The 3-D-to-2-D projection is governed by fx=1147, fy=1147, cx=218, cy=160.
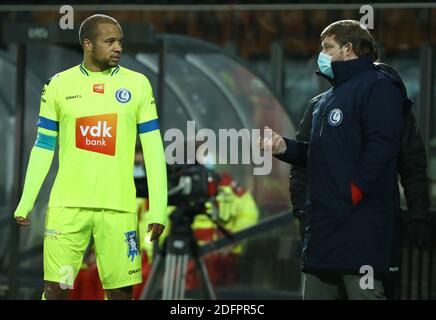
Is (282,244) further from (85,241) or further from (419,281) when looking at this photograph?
(85,241)

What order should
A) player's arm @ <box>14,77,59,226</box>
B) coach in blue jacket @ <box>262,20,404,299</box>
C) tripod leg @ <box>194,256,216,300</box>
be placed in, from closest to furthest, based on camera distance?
1. coach in blue jacket @ <box>262,20,404,299</box>
2. player's arm @ <box>14,77,59,226</box>
3. tripod leg @ <box>194,256,216,300</box>

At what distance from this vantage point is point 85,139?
4570 mm

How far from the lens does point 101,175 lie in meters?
4.57

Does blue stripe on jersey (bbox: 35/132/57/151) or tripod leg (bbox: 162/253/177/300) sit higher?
blue stripe on jersey (bbox: 35/132/57/151)

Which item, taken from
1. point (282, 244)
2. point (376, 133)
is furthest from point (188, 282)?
point (376, 133)

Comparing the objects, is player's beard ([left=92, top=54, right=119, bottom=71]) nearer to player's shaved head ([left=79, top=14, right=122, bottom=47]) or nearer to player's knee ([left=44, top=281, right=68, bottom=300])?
player's shaved head ([left=79, top=14, right=122, bottom=47])

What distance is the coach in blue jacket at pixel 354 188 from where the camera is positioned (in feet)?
13.8

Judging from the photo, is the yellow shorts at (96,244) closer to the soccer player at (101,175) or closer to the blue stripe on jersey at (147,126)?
the soccer player at (101,175)

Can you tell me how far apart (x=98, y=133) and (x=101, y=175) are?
168 mm

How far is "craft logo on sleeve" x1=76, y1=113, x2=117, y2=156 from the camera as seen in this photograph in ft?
15.0

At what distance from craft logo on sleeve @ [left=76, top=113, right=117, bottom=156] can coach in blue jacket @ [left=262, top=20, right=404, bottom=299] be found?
816 mm

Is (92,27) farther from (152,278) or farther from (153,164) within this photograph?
(152,278)

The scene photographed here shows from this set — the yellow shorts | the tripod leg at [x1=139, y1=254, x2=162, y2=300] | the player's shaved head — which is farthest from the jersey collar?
the tripod leg at [x1=139, y1=254, x2=162, y2=300]

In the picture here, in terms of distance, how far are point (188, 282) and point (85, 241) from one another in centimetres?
318
